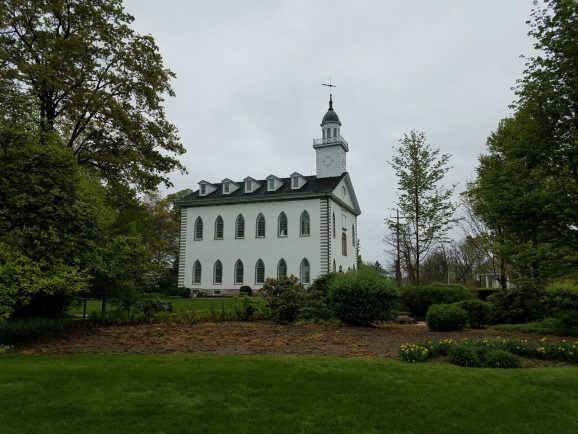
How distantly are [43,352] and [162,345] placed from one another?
2.67 metres

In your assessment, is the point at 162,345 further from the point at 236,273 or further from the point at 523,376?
the point at 236,273

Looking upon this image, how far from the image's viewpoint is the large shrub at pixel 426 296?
20494 mm

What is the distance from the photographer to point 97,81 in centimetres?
1936

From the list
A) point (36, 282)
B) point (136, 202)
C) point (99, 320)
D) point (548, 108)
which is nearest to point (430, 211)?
point (548, 108)

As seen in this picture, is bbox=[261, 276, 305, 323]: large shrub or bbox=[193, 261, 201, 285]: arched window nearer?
bbox=[261, 276, 305, 323]: large shrub

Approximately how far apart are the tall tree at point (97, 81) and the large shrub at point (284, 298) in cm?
685

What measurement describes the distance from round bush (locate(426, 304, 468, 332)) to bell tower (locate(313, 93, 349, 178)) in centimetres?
2979

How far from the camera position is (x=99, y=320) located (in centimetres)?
1634

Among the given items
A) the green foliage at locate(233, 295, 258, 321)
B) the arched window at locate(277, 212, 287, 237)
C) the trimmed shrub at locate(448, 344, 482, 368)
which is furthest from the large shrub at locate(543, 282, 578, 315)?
the arched window at locate(277, 212, 287, 237)

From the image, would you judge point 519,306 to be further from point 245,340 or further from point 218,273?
point 218,273

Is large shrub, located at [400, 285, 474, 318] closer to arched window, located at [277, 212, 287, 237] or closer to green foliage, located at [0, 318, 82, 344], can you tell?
green foliage, located at [0, 318, 82, 344]

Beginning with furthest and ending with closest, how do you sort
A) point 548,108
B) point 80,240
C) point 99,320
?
point 99,320 < point 548,108 < point 80,240

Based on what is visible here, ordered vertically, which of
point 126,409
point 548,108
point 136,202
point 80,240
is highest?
point 548,108

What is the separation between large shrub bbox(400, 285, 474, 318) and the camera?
20.5 meters
